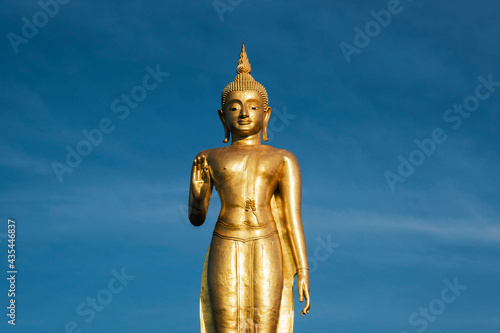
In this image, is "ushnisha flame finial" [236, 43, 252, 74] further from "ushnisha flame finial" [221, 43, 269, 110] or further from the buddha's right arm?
the buddha's right arm

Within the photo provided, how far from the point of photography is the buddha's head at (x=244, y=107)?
496 inches

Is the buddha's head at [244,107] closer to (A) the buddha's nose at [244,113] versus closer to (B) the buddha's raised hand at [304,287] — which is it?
(A) the buddha's nose at [244,113]

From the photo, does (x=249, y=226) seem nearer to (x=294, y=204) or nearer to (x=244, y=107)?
(x=294, y=204)

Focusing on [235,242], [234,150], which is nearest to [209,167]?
[234,150]

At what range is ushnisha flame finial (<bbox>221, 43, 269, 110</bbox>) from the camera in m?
12.8

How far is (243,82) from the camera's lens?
1280 centimetres

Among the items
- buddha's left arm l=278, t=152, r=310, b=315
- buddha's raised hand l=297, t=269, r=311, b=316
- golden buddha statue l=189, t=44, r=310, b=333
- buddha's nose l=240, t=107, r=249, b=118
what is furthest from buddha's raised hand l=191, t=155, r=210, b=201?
buddha's raised hand l=297, t=269, r=311, b=316

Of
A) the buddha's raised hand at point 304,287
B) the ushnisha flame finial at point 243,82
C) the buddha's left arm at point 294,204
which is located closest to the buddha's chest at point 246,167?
the buddha's left arm at point 294,204

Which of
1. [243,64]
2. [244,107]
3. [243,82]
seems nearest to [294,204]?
[244,107]

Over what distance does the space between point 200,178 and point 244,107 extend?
1.39m

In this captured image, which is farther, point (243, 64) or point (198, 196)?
point (243, 64)

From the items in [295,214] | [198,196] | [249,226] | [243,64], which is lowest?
[249,226]

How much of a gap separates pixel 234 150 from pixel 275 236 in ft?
5.20

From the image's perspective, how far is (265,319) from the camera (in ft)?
37.5
